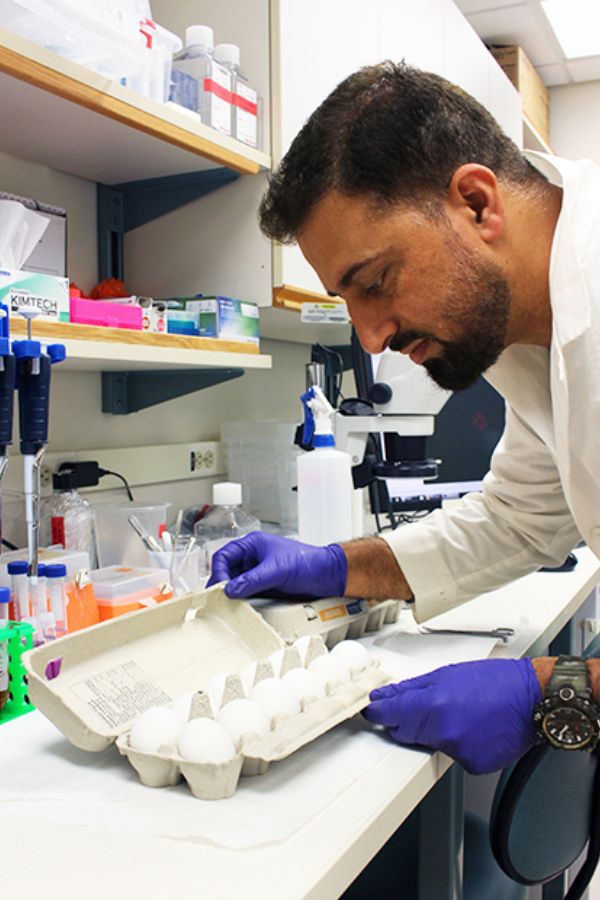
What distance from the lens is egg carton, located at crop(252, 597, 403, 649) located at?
1046mm

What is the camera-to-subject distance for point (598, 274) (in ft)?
3.05

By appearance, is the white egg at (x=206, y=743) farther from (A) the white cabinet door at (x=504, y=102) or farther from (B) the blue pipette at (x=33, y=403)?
(A) the white cabinet door at (x=504, y=102)

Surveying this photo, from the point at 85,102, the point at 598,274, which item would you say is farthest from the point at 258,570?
the point at 85,102

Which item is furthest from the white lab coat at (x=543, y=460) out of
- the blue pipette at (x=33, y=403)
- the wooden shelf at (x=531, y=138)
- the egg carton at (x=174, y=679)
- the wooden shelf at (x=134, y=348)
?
the wooden shelf at (x=531, y=138)

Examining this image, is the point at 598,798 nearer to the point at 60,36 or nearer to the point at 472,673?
the point at 472,673

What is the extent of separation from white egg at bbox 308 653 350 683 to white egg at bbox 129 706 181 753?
7.2 inches

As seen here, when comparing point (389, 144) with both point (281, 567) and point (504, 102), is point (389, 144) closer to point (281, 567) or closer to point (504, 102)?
point (281, 567)

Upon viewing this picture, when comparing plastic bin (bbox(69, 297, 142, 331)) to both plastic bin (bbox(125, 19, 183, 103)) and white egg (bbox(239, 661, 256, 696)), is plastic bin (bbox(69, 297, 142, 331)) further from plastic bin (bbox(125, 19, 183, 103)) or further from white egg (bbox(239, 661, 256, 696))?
white egg (bbox(239, 661, 256, 696))

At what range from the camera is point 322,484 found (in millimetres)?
1438

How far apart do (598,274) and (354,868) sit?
680 mm

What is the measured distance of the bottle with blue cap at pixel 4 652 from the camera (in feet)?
2.80

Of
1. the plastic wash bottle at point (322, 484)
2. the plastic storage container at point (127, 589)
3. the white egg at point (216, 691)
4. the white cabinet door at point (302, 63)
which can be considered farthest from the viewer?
the white cabinet door at point (302, 63)

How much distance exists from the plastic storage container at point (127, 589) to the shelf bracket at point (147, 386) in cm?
47

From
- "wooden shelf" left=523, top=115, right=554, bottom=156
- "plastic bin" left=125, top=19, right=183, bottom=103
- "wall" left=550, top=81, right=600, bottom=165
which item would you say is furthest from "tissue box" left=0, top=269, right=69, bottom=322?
"wall" left=550, top=81, right=600, bottom=165
